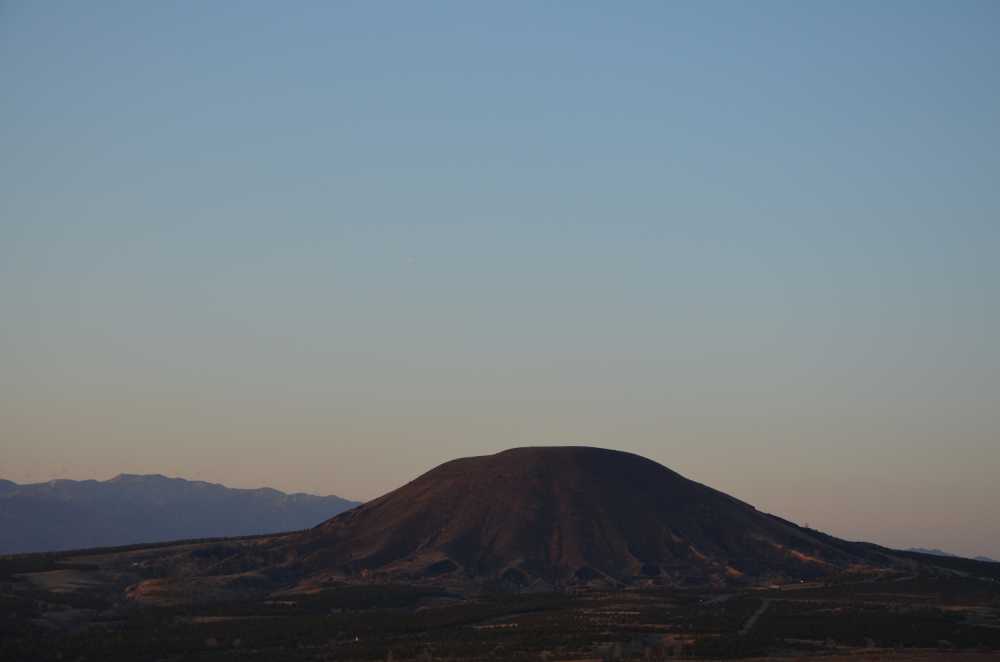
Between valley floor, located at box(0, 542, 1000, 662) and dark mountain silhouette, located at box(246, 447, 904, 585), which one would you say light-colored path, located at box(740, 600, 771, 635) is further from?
dark mountain silhouette, located at box(246, 447, 904, 585)

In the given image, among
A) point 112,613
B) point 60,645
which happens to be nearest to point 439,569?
point 112,613

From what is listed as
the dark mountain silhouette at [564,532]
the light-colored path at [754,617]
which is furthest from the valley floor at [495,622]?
the dark mountain silhouette at [564,532]

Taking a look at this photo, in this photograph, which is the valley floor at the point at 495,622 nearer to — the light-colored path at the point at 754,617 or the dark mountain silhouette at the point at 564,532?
the light-colored path at the point at 754,617

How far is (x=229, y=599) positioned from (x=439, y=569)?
26.0 meters

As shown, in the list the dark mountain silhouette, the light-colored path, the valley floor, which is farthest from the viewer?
the dark mountain silhouette

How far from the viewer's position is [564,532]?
455 ft

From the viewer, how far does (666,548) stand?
13625 cm

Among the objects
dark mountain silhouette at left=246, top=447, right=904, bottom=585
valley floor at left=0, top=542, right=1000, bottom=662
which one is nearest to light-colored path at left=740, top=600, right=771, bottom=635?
valley floor at left=0, top=542, right=1000, bottom=662

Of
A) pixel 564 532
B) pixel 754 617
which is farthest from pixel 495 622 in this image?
pixel 564 532

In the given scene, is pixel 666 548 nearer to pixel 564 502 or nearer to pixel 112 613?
pixel 564 502

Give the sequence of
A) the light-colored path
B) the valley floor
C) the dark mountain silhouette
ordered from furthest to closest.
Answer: the dark mountain silhouette, the light-colored path, the valley floor

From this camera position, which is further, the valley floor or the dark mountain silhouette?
the dark mountain silhouette

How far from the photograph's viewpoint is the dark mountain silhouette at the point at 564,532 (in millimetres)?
130875

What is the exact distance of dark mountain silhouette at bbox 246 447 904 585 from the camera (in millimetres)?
130875
